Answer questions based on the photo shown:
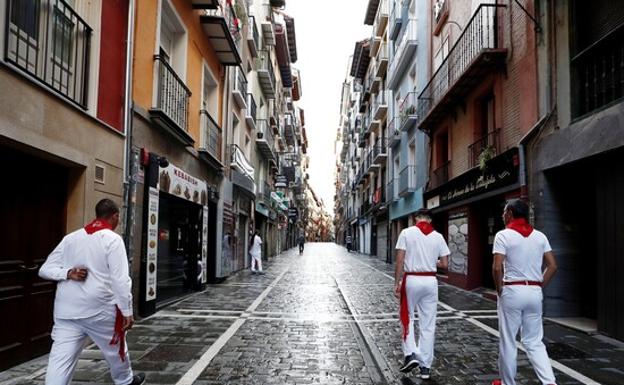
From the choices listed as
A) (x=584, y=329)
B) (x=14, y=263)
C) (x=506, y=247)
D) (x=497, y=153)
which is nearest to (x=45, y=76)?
(x=14, y=263)

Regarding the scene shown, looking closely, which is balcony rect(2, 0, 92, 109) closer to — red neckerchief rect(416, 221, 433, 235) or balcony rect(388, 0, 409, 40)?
red neckerchief rect(416, 221, 433, 235)

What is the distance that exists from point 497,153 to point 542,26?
3.44 metres

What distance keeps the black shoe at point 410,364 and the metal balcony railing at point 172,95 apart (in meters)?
6.57

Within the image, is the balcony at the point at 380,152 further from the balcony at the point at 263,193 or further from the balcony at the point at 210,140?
the balcony at the point at 210,140

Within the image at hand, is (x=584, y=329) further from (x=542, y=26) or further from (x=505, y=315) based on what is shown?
(x=542, y=26)

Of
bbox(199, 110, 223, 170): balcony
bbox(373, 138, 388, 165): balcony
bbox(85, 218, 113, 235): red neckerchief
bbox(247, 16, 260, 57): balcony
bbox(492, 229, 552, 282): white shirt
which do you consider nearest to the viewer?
bbox(85, 218, 113, 235): red neckerchief

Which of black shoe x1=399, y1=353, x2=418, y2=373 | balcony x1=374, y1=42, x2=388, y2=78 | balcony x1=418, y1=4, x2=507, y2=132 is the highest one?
balcony x1=374, y1=42, x2=388, y2=78

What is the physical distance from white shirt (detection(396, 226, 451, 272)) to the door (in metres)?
4.33

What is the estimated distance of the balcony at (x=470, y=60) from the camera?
12125 millimetres

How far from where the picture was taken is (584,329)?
7902 mm

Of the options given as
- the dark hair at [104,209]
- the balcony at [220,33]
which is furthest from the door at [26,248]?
the balcony at [220,33]

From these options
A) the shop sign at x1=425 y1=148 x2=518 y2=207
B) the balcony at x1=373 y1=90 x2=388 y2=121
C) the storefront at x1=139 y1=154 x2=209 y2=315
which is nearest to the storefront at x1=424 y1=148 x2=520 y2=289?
the shop sign at x1=425 y1=148 x2=518 y2=207

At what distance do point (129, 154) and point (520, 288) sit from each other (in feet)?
21.7

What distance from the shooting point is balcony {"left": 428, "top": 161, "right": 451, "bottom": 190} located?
55.1 ft
